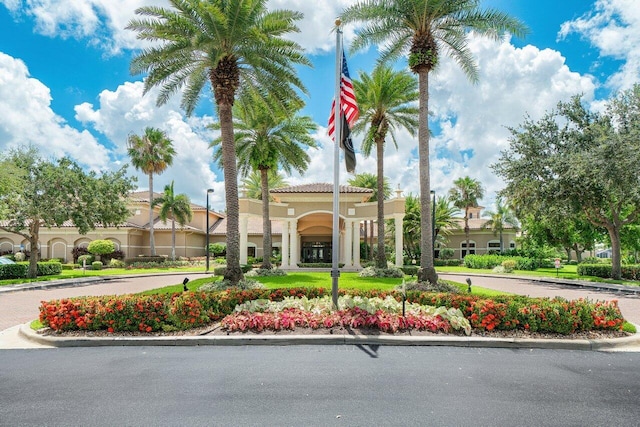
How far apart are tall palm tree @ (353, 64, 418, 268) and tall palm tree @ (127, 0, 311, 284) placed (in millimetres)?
7215

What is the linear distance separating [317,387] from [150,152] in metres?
41.6

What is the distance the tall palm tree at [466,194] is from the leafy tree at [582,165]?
72.6 ft

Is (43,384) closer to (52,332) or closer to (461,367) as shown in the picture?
(52,332)

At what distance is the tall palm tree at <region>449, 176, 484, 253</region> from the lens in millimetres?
50188

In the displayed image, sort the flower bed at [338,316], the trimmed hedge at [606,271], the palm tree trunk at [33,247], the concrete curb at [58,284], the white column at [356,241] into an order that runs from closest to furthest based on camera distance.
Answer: the flower bed at [338,316], the concrete curb at [58,284], the palm tree trunk at [33,247], the trimmed hedge at [606,271], the white column at [356,241]

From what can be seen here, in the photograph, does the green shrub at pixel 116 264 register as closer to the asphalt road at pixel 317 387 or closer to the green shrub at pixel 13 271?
the green shrub at pixel 13 271

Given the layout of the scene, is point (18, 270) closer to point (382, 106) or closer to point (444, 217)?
point (382, 106)

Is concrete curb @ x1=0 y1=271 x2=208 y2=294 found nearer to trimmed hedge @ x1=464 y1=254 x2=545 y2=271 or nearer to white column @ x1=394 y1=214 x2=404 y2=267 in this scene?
white column @ x1=394 y1=214 x2=404 y2=267

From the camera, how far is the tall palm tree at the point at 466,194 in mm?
50188

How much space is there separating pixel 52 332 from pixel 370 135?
20.7 meters

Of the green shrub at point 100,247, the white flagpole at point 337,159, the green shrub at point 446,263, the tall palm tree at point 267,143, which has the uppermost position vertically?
the tall palm tree at point 267,143

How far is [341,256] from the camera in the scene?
1405 inches

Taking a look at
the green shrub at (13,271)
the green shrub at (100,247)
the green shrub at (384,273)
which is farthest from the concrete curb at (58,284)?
the green shrub at (384,273)

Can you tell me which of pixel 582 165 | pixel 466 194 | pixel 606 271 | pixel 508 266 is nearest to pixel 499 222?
pixel 466 194
